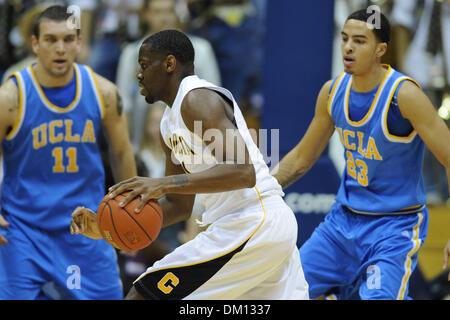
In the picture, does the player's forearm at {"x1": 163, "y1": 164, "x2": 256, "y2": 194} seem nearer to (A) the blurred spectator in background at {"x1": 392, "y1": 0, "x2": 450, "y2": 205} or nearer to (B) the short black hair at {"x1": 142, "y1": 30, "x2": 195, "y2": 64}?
(B) the short black hair at {"x1": 142, "y1": 30, "x2": 195, "y2": 64}

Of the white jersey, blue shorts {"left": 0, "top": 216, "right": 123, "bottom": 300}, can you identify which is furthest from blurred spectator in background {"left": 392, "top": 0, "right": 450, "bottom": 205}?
the white jersey

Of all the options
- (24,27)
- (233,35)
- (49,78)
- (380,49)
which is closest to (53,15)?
(49,78)

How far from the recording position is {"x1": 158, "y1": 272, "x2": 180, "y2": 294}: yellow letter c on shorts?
13.6ft

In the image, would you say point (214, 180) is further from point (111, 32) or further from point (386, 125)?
point (111, 32)

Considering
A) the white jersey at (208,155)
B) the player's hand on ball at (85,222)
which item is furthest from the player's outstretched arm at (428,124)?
the player's hand on ball at (85,222)

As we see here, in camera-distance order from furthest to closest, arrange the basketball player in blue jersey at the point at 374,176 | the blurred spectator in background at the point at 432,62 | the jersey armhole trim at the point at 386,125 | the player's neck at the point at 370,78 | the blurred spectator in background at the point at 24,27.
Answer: the blurred spectator in background at the point at 24,27, the blurred spectator in background at the point at 432,62, the player's neck at the point at 370,78, the jersey armhole trim at the point at 386,125, the basketball player in blue jersey at the point at 374,176

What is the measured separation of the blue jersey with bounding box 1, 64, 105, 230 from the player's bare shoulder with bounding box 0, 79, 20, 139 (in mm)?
33

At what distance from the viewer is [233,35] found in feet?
28.3

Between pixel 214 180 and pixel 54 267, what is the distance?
6.51 feet

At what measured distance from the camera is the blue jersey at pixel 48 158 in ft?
17.9

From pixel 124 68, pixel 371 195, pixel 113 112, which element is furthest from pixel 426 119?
pixel 124 68

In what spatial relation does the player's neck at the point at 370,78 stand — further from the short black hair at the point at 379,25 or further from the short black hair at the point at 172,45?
the short black hair at the point at 172,45

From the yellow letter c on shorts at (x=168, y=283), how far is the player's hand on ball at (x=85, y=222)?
0.50m

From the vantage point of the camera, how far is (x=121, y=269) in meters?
7.00
